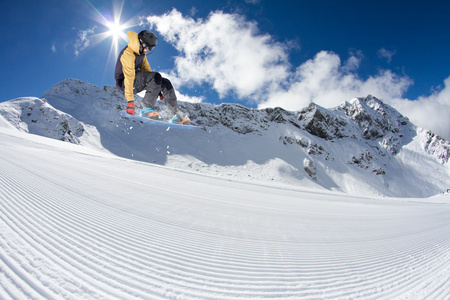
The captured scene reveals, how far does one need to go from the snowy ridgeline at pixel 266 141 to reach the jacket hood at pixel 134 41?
15.8m

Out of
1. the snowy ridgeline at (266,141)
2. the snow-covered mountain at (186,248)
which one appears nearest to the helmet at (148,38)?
the snow-covered mountain at (186,248)

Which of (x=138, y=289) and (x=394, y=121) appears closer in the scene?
(x=138, y=289)

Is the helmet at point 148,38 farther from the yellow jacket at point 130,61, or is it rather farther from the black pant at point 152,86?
the black pant at point 152,86

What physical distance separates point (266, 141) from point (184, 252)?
110 ft

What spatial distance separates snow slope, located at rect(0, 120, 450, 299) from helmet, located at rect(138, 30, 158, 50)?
9.61 feet

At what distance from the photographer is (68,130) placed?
19156 mm

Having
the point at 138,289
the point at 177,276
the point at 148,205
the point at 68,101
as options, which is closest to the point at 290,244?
the point at 177,276

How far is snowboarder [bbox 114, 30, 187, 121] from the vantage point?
143 inches

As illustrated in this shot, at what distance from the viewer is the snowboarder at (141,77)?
3.63 metres

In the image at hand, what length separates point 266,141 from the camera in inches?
1329

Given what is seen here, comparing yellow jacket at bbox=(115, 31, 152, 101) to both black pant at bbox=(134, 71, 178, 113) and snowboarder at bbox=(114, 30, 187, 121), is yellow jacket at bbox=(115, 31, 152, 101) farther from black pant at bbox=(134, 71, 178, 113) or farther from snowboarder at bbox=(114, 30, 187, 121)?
black pant at bbox=(134, 71, 178, 113)

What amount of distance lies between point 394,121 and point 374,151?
67.9 ft

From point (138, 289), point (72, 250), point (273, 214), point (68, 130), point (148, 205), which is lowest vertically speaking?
point (138, 289)

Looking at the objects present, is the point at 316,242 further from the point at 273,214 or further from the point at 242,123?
the point at 242,123
